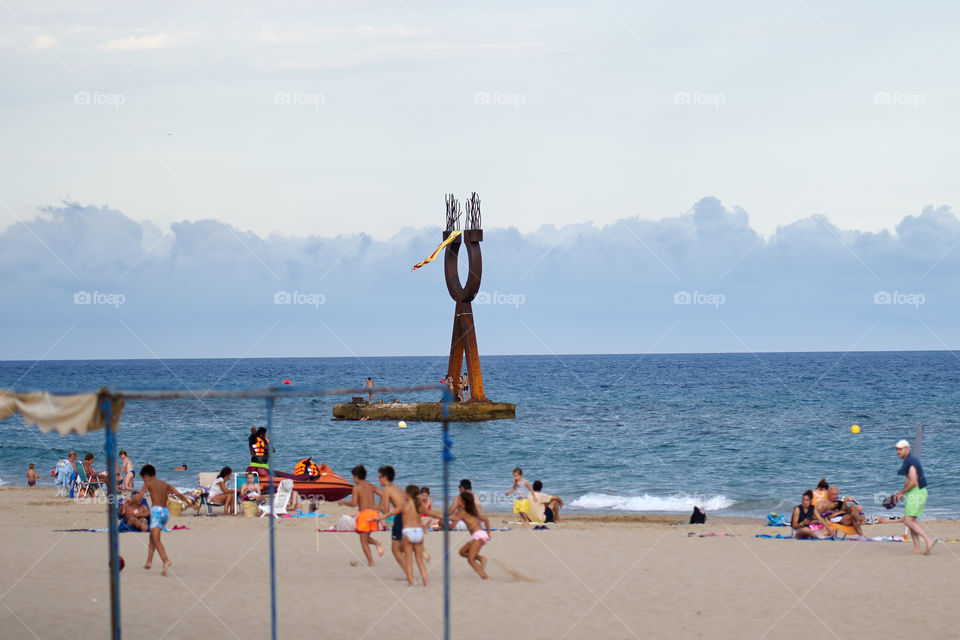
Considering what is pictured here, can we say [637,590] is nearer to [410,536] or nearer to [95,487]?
[410,536]

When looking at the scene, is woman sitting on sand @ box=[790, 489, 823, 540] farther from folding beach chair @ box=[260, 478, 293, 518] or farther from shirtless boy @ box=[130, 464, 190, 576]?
shirtless boy @ box=[130, 464, 190, 576]

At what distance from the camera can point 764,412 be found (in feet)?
204

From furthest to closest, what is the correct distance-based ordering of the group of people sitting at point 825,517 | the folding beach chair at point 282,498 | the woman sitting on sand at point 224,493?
the woman sitting on sand at point 224,493, the folding beach chair at point 282,498, the group of people sitting at point 825,517

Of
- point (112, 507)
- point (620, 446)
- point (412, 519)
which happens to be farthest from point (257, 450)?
point (620, 446)

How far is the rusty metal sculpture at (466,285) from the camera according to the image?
39.7m

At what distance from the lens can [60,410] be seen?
27.8ft

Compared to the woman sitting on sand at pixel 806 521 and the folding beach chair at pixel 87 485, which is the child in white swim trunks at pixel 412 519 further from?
the folding beach chair at pixel 87 485

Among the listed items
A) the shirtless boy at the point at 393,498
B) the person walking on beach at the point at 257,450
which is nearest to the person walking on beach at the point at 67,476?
the person walking on beach at the point at 257,450

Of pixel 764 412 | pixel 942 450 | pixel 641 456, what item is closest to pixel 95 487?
pixel 641 456

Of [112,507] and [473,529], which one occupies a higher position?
[112,507]

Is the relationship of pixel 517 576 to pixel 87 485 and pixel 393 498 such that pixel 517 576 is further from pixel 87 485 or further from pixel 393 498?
pixel 87 485

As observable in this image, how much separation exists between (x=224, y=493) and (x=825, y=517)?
12525 mm

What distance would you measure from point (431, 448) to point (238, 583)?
92.7 ft

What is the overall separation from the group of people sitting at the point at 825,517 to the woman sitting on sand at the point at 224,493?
38.3 ft
